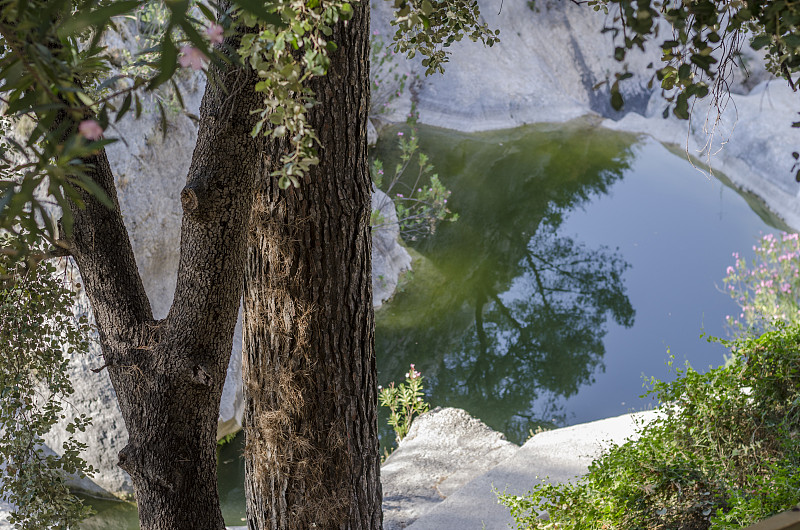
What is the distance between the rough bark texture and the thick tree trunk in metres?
0.21

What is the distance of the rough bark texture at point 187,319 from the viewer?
2170mm

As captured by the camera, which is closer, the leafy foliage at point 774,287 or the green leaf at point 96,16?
the green leaf at point 96,16

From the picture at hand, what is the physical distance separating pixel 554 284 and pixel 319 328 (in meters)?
5.86

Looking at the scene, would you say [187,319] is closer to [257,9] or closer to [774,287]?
[257,9]

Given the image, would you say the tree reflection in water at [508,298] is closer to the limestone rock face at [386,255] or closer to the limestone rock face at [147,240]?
the limestone rock face at [386,255]

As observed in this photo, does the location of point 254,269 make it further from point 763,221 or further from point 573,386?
point 763,221

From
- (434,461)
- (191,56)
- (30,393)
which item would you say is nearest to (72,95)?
(191,56)

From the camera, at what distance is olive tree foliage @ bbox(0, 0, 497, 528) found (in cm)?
68

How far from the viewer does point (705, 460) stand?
262 centimetres

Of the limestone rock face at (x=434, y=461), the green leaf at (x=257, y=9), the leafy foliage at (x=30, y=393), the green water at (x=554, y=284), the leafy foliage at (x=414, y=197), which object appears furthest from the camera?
the leafy foliage at (x=414, y=197)

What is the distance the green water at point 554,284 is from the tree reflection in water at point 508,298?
0.7 inches

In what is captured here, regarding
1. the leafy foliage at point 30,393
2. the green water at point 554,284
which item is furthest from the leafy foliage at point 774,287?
the leafy foliage at point 30,393

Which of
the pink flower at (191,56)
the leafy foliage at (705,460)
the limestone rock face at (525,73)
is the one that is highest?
the limestone rock face at (525,73)

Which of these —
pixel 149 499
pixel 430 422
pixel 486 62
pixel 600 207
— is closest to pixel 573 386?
pixel 430 422
